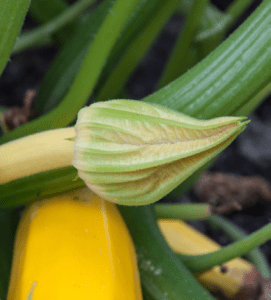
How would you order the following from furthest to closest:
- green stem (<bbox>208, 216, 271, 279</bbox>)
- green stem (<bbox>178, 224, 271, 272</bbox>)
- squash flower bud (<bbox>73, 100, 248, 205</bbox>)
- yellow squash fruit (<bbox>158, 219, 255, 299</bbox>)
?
green stem (<bbox>208, 216, 271, 279</bbox>) → yellow squash fruit (<bbox>158, 219, 255, 299</bbox>) → green stem (<bbox>178, 224, 271, 272</bbox>) → squash flower bud (<bbox>73, 100, 248, 205</bbox>)

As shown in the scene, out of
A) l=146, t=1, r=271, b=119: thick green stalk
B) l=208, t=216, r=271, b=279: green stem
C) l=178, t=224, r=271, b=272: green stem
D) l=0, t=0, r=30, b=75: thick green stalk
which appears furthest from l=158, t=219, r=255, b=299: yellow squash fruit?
l=0, t=0, r=30, b=75: thick green stalk

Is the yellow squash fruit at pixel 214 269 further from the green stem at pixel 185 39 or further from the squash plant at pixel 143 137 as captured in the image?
the green stem at pixel 185 39

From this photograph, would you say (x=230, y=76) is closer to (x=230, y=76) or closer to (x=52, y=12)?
(x=230, y=76)

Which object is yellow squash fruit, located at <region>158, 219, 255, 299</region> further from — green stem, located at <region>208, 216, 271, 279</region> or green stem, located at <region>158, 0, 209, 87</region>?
green stem, located at <region>158, 0, 209, 87</region>

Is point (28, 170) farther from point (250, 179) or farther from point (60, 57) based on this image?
point (250, 179)

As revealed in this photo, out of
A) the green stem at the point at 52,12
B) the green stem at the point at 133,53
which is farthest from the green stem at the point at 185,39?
the green stem at the point at 52,12

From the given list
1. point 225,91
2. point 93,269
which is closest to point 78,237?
point 93,269

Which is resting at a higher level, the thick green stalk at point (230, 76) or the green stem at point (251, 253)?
the thick green stalk at point (230, 76)
